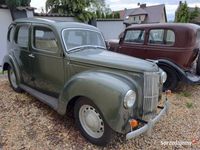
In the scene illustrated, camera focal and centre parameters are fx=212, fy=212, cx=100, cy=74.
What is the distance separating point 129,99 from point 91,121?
771mm

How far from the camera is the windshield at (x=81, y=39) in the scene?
12.6 feet

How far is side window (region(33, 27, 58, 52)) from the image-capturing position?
3.92 metres

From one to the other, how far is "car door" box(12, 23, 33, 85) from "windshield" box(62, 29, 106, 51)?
1.07 meters

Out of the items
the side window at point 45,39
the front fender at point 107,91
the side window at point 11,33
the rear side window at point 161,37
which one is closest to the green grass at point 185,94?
the rear side window at point 161,37

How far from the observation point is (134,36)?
285 inches

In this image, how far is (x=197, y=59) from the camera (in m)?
6.24

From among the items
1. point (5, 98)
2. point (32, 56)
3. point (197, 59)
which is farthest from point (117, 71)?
point (197, 59)

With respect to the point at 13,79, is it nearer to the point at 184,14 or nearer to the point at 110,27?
the point at 110,27

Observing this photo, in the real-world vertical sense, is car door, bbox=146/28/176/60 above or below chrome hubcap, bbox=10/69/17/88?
above

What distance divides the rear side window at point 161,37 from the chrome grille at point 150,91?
10.5 ft

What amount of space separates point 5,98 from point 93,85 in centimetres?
288

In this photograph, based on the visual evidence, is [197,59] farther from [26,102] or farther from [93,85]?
[26,102]

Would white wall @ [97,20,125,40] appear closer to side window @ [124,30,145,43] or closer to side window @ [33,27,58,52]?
side window @ [124,30,145,43]

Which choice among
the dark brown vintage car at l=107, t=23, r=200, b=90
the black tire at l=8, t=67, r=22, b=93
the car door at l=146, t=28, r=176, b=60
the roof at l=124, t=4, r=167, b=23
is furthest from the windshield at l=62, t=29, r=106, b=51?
the roof at l=124, t=4, r=167, b=23
